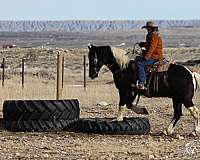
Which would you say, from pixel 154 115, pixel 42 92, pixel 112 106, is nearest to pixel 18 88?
pixel 42 92

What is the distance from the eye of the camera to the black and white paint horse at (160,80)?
15820mm

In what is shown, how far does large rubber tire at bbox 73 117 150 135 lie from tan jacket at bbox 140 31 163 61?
4.63ft

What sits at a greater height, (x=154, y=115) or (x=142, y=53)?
(x=142, y=53)

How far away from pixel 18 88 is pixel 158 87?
15.0m

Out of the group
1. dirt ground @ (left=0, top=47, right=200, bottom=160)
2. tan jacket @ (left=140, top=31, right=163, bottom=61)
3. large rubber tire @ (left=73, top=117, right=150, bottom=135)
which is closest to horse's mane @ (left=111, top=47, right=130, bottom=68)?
tan jacket @ (left=140, top=31, right=163, bottom=61)

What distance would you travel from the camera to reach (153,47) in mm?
15883

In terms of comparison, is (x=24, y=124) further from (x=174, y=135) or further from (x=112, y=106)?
(x=112, y=106)

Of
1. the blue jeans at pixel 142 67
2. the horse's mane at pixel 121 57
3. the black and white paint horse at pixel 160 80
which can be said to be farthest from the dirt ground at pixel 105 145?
the horse's mane at pixel 121 57

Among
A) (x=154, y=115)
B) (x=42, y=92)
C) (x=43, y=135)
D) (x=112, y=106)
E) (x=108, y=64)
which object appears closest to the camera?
(x=43, y=135)

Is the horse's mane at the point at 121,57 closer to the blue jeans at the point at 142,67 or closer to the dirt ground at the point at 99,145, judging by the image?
the blue jeans at the point at 142,67

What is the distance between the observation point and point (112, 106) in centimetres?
2300

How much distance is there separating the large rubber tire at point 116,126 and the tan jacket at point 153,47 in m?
1.41

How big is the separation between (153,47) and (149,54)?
0.57ft

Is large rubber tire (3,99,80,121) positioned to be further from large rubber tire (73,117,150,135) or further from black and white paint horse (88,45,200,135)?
black and white paint horse (88,45,200,135)
